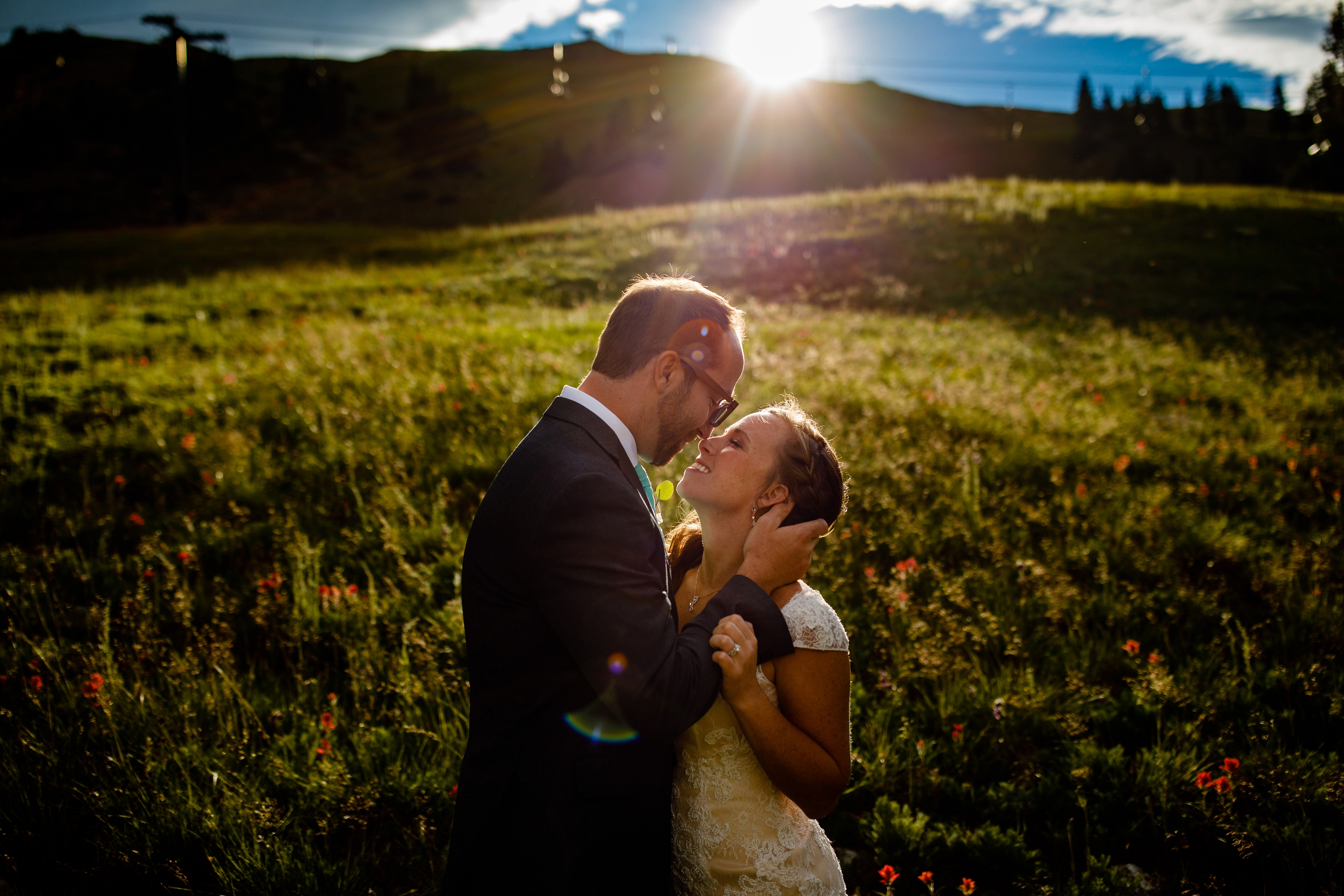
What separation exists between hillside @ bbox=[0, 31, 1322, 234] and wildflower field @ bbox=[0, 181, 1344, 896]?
41624mm

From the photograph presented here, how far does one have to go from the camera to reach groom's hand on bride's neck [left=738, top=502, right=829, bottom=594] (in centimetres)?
221

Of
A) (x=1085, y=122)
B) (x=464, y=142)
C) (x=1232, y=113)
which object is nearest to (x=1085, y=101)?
(x=1085, y=122)

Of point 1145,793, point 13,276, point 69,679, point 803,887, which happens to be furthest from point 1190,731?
point 13,276

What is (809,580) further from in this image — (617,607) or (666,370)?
(617,607)

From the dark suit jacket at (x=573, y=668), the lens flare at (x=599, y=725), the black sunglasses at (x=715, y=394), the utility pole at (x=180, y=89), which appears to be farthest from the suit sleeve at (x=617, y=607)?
the utility pole at (x=180, y=89)

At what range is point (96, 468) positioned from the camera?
229 inches

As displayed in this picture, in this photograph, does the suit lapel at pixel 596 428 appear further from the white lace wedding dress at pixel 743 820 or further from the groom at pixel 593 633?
the white lace wedding dress at pixel 743 820

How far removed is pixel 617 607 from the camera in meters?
1.72

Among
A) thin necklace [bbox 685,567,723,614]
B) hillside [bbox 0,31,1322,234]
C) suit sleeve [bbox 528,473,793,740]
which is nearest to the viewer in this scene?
suit sleeve [bbox 528,473,793,740]

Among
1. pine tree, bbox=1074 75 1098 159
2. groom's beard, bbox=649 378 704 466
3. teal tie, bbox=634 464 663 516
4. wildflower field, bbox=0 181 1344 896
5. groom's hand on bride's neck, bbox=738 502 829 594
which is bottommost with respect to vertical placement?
wildflower field, bbox=0 181 1344 896

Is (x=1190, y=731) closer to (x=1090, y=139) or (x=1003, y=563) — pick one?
(x=1003, y=563)

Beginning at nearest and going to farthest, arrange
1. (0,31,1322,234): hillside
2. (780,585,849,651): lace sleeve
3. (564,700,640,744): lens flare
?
(564,700,640,744): lens flare, (780,585,849,651): lace sleeve, (0,31,1322,234): hillside

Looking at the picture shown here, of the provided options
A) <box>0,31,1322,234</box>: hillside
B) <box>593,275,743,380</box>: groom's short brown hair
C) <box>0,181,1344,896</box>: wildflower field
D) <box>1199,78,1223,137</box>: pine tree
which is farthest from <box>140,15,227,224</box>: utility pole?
<box>1199,78,1223,137</box>: pine tree

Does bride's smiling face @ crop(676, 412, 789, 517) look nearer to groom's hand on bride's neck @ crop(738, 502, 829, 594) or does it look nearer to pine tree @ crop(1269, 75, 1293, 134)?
groom's hand on bride's neck @ crop(738, 502, 829, 594)
